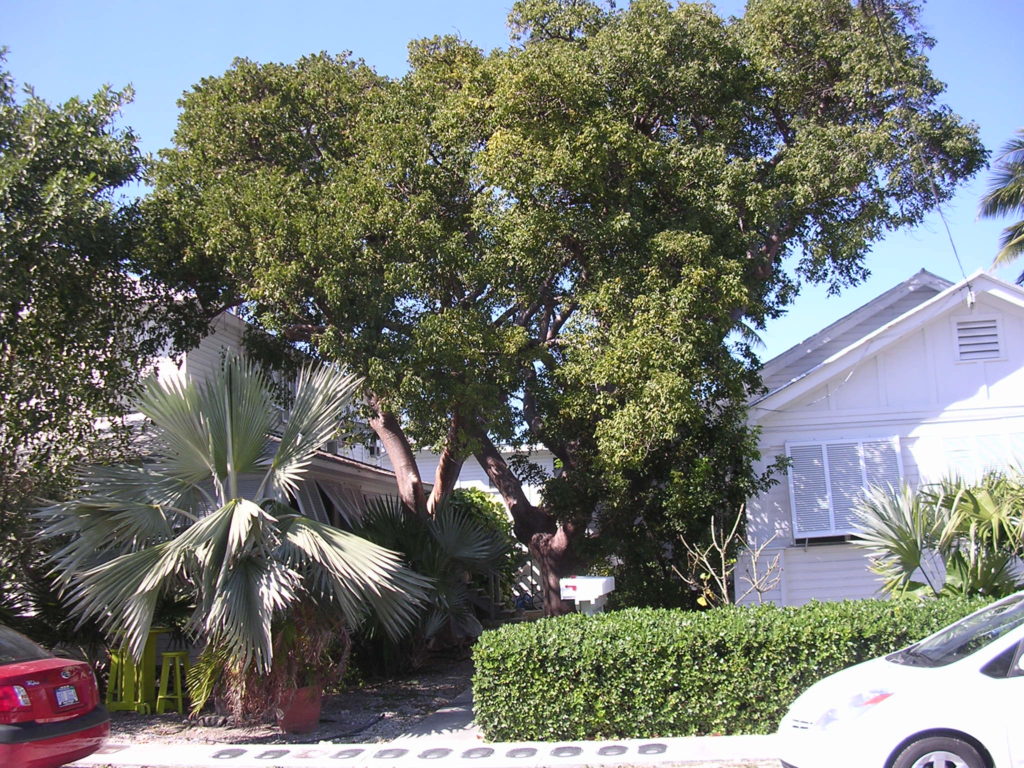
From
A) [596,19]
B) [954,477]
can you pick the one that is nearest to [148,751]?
[954,477]

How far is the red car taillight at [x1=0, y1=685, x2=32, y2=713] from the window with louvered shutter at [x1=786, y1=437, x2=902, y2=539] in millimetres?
9311

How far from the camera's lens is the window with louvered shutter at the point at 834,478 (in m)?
12.1

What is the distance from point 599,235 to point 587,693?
6.29 m

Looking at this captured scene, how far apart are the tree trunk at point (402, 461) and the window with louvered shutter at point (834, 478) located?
222 inches

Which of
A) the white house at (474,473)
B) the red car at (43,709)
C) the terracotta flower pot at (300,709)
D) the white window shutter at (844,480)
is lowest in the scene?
the terracotta flower pot at (300,709)

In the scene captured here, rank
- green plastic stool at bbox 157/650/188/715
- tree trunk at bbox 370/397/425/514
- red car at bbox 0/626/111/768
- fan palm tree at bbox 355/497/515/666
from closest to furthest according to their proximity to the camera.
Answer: red car at bbox 0/626/111/768, green plastic stool at bbox 157/650/188/715, fan palm tree at bbox 355/497/515/666, tree trunk at bbox 370/397/425/514

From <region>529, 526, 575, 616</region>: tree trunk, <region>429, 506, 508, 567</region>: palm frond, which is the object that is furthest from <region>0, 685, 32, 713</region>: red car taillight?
<region>529, 526, 575, 616</region>: tree trunk

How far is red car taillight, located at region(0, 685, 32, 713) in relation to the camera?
21.4ft

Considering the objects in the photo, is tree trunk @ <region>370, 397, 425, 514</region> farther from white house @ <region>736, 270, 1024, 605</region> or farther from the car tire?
the car tire

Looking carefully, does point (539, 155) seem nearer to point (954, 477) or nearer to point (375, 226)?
point (375, 226)

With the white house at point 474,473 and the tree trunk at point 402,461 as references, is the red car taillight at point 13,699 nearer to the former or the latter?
the tree trunk at point 402,461

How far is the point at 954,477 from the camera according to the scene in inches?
473

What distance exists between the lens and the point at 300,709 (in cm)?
954

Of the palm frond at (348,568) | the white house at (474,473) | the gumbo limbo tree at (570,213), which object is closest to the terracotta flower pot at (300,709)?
the palm frond at (348,568)
